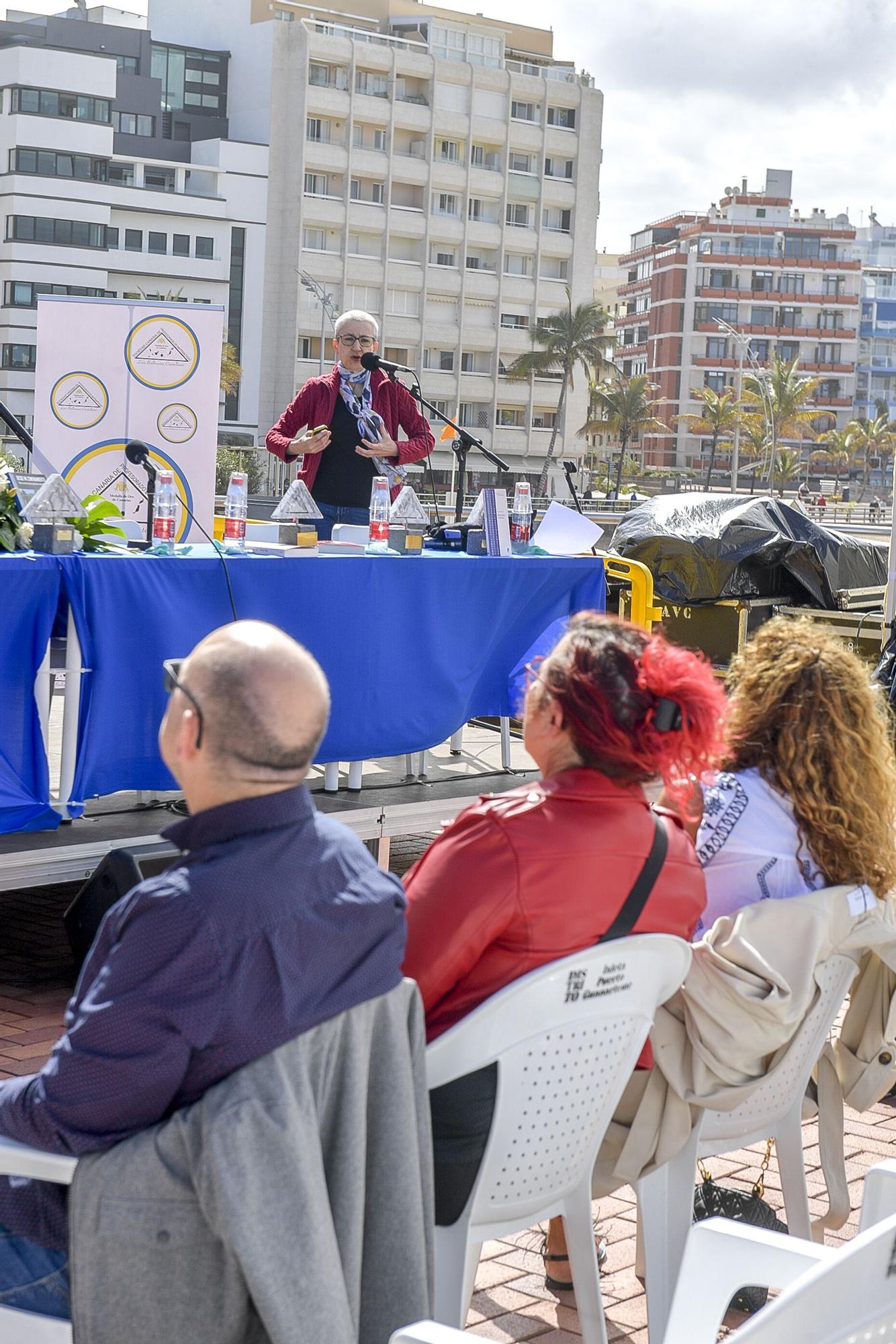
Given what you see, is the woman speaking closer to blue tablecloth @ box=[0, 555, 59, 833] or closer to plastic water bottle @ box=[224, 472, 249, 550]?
plastic water bottle @ box=[224, 472, 249, 550]

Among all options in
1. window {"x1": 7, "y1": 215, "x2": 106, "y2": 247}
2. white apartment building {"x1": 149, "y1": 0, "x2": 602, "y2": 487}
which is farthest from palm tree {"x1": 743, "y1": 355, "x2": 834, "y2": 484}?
window {"x1": 7, "y1": 215, "x2": 106, "y2": 247}

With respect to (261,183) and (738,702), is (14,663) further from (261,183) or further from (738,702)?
(261,183)

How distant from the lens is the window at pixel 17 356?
234ft

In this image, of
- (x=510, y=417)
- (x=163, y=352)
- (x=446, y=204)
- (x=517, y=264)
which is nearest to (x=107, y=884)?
(x=163, y=352)

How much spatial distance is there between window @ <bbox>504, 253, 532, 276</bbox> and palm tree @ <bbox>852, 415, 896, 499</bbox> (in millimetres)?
35381

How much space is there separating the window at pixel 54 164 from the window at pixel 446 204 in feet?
53.8

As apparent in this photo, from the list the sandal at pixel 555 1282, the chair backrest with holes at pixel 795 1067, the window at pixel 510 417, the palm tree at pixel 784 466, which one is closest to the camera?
the chair backrest with holes at pixel 795 1067

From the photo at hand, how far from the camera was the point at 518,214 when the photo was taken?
266 ft

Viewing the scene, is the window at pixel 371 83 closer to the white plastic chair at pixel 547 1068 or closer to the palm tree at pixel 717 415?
the palm tree at pixel 717 415

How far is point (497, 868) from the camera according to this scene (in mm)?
2293

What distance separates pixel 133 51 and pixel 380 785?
81.4m

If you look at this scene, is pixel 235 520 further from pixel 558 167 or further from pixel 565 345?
pixel 558 167

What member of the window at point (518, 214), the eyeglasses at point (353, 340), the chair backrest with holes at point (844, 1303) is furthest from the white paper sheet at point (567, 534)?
the window at point (518, 214)

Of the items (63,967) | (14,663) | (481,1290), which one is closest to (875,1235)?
(481,1290)
